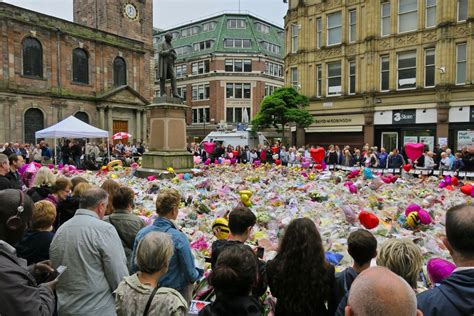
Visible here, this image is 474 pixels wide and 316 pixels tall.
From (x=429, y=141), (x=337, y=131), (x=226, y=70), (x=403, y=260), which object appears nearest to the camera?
(x=403, y=260)

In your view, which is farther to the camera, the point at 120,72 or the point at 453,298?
the point at 120,72

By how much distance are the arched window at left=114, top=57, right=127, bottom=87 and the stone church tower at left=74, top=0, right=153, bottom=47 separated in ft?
12.4

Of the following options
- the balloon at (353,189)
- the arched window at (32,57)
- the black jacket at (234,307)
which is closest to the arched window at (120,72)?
the arched window at (32,57)

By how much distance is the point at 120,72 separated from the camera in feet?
118

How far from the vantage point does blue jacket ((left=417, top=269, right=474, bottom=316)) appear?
1868 millimetres

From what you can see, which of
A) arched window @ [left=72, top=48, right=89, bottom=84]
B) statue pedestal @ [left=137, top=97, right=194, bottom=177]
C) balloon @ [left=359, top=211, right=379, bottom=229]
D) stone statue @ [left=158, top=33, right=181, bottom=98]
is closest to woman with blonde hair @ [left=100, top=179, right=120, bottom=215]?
balloon @ [left=359, top=211, right=379, bottom=229]

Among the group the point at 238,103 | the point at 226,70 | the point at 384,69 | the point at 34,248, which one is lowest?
the point at 34,248

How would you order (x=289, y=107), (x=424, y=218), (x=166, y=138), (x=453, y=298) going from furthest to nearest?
(x=289, y=107) → (x=166, y=138) → (x=424, y=218) → (x=453, y=298)

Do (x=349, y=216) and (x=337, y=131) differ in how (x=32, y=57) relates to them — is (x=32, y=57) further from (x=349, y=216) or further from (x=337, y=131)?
(x=349, y=216)

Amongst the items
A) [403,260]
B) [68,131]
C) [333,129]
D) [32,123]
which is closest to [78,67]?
[32,123]

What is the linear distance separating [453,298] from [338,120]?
27.3m

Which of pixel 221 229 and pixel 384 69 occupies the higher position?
pixel 384 69

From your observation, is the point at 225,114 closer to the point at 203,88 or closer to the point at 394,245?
the point at 203,88

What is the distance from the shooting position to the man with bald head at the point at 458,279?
1887 mm
